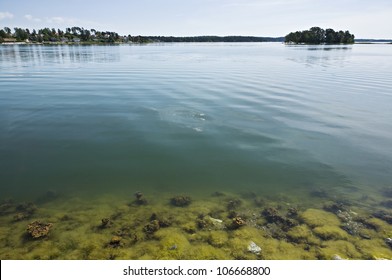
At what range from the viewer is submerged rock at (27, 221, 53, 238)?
7.48 m

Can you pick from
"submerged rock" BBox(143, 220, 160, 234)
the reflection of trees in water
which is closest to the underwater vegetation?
"submerged rock" BBox(143, 220, 160, 234)

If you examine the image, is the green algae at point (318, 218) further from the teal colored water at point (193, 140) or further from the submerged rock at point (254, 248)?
the submerged rock at point (254, 248)

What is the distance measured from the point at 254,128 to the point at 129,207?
29.5 ft

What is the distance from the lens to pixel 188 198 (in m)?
9.36

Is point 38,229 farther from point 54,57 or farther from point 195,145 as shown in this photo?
point 54,57

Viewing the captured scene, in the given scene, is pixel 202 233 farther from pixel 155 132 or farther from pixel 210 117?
pixel 210 117

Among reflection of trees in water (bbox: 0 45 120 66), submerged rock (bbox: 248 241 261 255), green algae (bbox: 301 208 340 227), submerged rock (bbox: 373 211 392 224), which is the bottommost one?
submerged rock (bbox: 248 241 261 255)

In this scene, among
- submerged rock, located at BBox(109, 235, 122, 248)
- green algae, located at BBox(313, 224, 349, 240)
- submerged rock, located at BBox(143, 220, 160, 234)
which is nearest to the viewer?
submerged rock, located at BBox(109, 235, 122, 248)

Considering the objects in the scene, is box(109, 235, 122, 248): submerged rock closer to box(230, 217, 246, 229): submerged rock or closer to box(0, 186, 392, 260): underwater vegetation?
box(0, 186, 392, 260): underwater vegetation

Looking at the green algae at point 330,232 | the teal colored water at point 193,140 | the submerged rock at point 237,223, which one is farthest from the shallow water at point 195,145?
the green algae at point 330,232

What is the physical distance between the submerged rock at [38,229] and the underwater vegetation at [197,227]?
0.08 feet

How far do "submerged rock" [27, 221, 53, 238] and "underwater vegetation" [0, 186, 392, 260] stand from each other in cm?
2

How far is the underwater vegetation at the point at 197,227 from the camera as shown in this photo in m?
7.06

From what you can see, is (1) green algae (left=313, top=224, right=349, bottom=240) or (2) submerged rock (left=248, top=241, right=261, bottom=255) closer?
(2) submerged rock (left=248, top=241, right=261, bottom=255)
